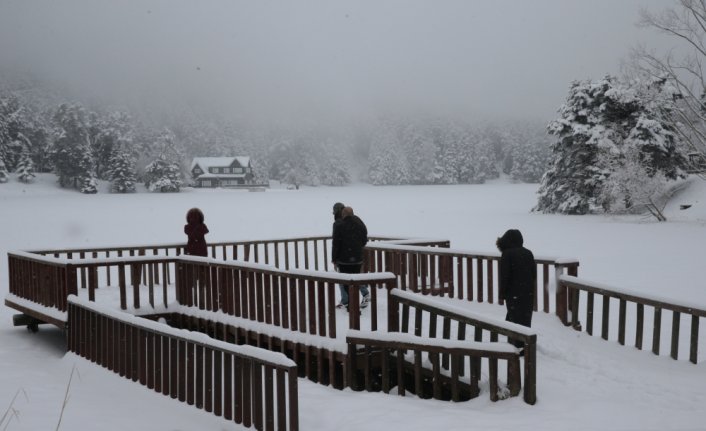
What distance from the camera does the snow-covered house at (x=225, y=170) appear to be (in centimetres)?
10594

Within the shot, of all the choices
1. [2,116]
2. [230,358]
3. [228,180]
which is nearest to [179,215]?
[230,358]

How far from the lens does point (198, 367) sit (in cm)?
631

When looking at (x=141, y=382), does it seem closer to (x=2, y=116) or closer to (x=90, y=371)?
(x=90, y=371)

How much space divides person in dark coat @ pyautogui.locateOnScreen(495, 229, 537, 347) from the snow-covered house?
101 metres

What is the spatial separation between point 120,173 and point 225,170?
34428 mm

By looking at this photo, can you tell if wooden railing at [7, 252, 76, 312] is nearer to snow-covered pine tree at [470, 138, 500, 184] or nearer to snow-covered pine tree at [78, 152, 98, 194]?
snow-covered pine tree at [78, 152, 98, 194]

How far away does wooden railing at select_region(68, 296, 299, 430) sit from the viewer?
5.51 m

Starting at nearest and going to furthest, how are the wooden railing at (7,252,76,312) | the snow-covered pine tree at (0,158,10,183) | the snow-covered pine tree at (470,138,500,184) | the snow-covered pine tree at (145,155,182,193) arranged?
the wooden railing at (7,252,76,312)
the snow-covered pine tree at (0,158,10,183)
the snow-covered pine tree at (145,155,182,193)
the snow-covered pine tree at (470,138,500,184)

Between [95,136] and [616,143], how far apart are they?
70.6 metres

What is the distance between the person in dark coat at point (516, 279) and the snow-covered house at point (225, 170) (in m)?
101

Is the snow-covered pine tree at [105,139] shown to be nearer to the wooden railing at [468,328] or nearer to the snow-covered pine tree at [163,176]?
the snow-covered pine tree at [163,176]

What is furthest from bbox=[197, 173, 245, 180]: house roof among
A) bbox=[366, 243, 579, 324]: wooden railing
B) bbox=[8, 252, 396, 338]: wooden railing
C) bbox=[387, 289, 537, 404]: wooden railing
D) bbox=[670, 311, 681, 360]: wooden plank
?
bbox=[670, 311, 681, 360]: wooden plank

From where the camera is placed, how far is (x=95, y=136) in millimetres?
83875

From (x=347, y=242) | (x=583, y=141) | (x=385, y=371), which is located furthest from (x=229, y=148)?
(x=385, y=371)
